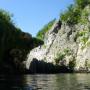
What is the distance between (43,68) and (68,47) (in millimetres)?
21266

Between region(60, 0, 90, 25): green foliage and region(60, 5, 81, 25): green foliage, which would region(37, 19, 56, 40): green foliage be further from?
region(60, 5, 81, 25): green foliage

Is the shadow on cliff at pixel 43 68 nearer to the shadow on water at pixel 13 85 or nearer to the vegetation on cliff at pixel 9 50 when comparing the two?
A: the vegetation on cliff at pixel 9 50

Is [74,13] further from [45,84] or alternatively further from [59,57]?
[45,84]

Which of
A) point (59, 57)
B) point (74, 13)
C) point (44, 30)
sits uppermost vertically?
point (44, 30)

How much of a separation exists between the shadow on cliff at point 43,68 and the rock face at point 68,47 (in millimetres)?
6036

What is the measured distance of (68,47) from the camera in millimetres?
106375

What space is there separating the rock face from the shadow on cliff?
19.8ft

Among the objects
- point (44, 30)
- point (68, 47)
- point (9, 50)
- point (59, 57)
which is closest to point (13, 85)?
point (9, 50)

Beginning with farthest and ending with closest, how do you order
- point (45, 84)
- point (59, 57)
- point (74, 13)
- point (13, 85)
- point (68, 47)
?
point (74, 13) < point (68, 47) < point (59, 57) < point (45, 84) < point (13, 85)

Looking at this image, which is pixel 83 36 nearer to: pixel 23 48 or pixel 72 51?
pixel 72 51

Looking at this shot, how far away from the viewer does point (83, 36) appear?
349 feet

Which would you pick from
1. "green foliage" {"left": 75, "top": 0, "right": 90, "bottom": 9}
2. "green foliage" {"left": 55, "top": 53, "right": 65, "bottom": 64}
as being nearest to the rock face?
"green foliage" {"left": 55, "top": 53, "right": 65, "bottom": 64}

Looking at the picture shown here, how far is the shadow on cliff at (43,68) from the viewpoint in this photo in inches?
3310

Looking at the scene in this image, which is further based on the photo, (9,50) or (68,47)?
(68,47)
